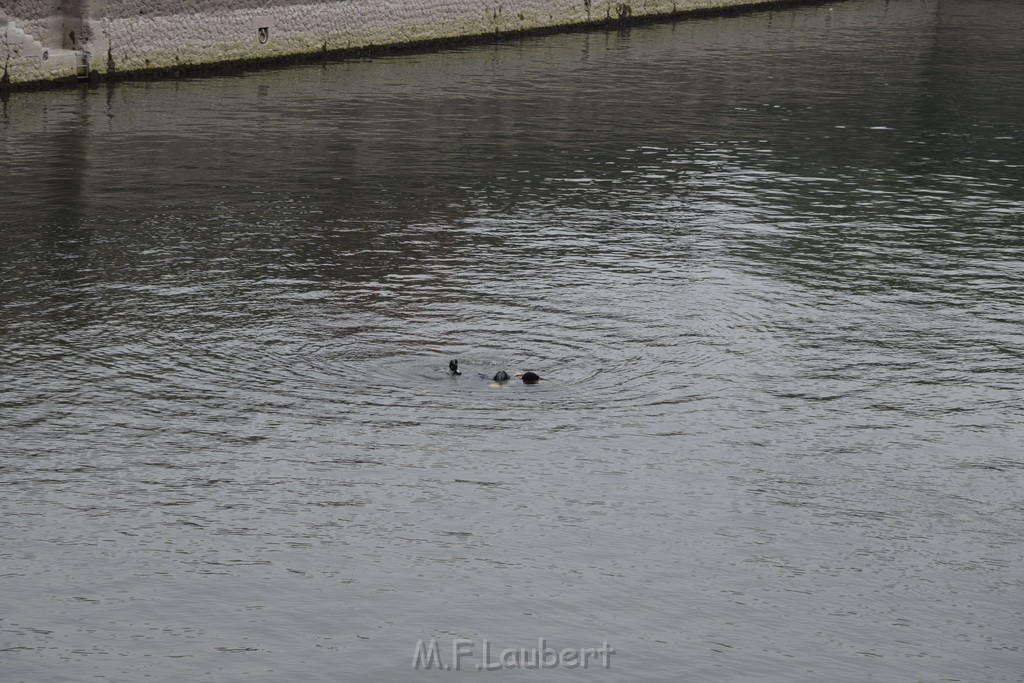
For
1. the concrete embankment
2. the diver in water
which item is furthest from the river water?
the concrete embankment

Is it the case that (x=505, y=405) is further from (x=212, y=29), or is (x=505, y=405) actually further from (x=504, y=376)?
(x=212, y=29)

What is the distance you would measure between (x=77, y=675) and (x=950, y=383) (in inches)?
388

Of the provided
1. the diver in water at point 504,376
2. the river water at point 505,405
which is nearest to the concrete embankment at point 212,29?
the river water at point 505,405

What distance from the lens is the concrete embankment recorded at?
34625mm

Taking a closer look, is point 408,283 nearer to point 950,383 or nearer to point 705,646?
point 950,383

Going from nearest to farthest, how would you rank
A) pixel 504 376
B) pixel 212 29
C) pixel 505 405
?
pixel 505 405 → pixel 504 376 → pixel 212 29

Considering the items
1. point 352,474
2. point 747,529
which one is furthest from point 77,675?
point 747,529

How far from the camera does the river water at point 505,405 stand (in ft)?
36.9

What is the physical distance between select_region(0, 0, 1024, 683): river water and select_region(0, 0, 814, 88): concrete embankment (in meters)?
4.69

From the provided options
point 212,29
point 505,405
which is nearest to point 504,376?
point 505,405

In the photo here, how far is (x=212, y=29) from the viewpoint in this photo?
3822 centimetres

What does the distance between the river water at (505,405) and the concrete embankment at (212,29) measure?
4692mm

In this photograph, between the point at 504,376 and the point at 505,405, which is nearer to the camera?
the point at 505,405

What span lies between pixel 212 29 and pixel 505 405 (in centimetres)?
2536
